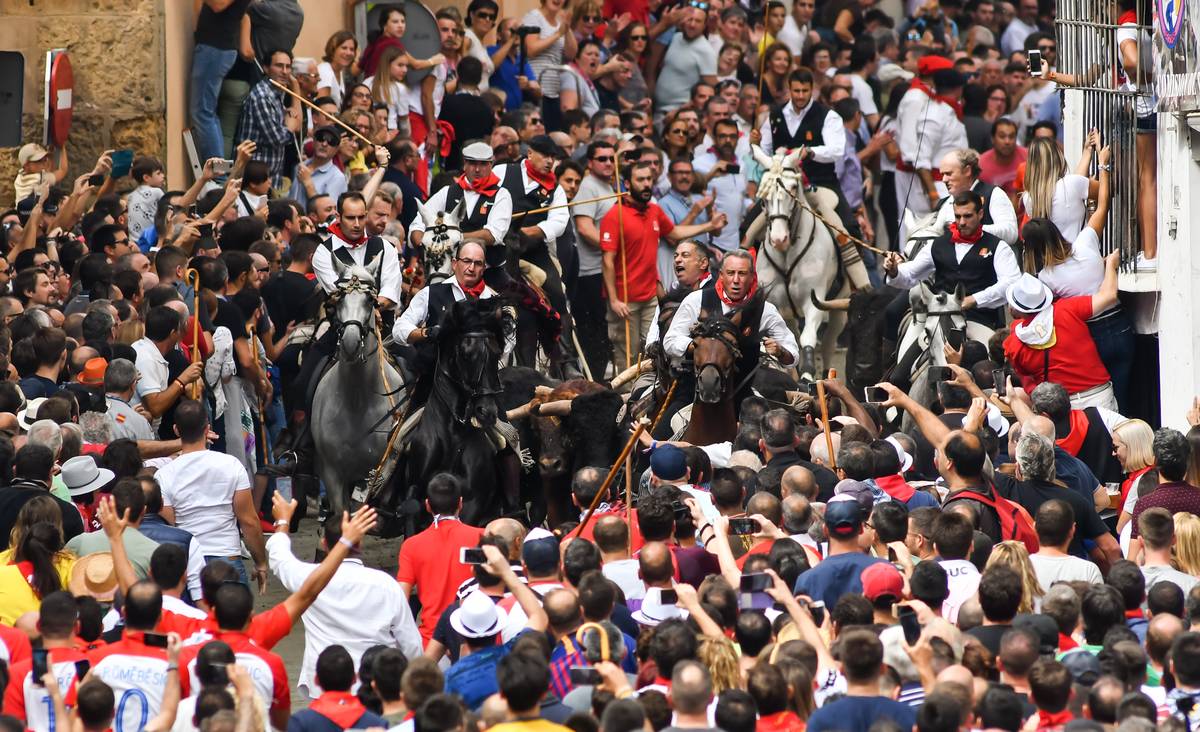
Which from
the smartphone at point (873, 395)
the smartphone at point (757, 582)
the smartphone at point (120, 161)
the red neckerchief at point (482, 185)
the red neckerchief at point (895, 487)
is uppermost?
the smartphone at point (120, 161)

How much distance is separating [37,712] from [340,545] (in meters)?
1.43

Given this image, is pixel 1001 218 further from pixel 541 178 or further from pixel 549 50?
pixel 549 50

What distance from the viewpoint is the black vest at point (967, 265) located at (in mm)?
15664

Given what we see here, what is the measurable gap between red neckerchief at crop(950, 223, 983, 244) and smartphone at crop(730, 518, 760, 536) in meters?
6.58

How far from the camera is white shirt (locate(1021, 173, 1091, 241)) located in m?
14.8

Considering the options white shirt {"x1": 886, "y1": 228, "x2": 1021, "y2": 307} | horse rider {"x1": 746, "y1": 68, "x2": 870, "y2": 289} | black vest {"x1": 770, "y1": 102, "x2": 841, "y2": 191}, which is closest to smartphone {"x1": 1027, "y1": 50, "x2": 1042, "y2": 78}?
white shirt {"x1": 886, "y1": 228, "x2": 1021, "y2": 307}

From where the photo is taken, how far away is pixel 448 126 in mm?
20797

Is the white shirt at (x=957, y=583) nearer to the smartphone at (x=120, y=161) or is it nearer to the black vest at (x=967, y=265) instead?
the black vest at (x=967, y=265)

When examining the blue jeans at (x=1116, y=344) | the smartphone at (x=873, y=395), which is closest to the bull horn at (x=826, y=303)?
the smartphone at (x=873, y=395)

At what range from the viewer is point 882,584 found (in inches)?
328

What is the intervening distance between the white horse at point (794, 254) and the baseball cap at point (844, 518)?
9.75 m

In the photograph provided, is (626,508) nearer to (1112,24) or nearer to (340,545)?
(340,545)

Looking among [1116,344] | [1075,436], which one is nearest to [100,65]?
[1116,344]

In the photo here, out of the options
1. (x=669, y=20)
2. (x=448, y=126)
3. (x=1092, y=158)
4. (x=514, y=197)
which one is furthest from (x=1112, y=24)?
(x=669, y=20)
